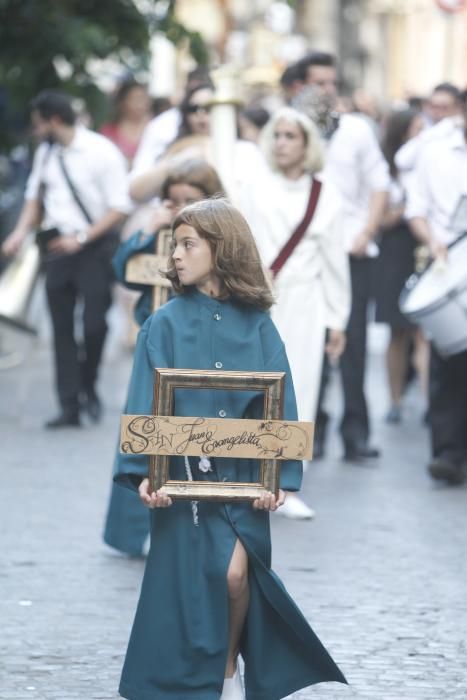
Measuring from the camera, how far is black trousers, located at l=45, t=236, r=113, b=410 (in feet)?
36.8

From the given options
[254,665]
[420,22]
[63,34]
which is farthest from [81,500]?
[420,22]

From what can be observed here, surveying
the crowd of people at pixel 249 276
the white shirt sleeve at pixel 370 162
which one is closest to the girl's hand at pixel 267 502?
the crowd of people at pixel 249 276

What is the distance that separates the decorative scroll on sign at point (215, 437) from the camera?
183 inches

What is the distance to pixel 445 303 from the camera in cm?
862

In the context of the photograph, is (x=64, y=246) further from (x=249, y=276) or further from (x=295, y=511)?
(x=249, y=276)

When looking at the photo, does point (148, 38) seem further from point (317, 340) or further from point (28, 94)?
point (317, 340)

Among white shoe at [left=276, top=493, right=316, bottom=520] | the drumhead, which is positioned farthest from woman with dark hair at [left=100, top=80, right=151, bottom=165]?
white shoe at [left=276, top=493, right=316, bottom=520]

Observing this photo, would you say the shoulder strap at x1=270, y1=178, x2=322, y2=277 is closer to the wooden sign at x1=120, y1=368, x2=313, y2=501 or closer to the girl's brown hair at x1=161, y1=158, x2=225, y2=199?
the girl's brown hair at x1=161, y1=158, x2=225, y2=199

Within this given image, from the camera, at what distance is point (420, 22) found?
55000 mm

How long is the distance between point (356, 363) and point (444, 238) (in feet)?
3.32

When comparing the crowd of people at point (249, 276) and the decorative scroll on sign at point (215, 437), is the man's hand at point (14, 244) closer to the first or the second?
the crowd of people at point (249, 276)

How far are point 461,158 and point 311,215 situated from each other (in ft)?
4.78

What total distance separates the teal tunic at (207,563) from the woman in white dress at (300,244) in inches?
130

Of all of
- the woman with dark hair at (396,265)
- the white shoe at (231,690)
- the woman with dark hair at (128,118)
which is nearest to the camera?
the white shoe at (231,690)
